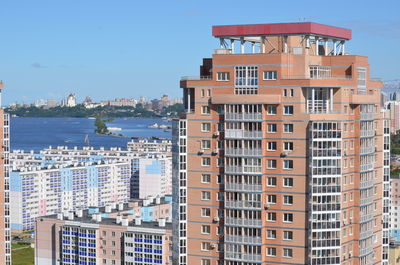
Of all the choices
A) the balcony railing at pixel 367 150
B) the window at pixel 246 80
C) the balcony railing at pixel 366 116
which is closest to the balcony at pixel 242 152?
the window at pixel 246 80

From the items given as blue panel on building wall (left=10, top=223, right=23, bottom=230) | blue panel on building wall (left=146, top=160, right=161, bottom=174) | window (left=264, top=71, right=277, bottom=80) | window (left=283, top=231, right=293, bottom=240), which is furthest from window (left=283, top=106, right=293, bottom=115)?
blue panel on building wall (left=146, top=160, right=161, bottom=174)

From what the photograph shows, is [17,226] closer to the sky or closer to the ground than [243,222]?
closer to the ground

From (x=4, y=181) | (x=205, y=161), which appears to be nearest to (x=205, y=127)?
(x=205, y=161)

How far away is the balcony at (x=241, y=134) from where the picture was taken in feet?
84.8

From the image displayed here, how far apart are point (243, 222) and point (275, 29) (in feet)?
20.7

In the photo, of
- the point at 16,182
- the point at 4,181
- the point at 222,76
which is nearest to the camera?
the point at 222,76

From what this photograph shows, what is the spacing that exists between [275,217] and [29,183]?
2388 inches

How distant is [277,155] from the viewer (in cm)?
2567

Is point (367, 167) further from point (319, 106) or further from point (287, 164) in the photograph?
point (287, 164)

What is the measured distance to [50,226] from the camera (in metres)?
54.7

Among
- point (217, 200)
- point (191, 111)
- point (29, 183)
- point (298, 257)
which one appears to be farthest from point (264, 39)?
point (29, 183)

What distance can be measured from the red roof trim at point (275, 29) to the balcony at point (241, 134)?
329 centimetres

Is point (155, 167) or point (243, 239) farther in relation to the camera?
point (155, 167)

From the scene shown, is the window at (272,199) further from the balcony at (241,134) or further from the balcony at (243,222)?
the balcony at (241,134)
